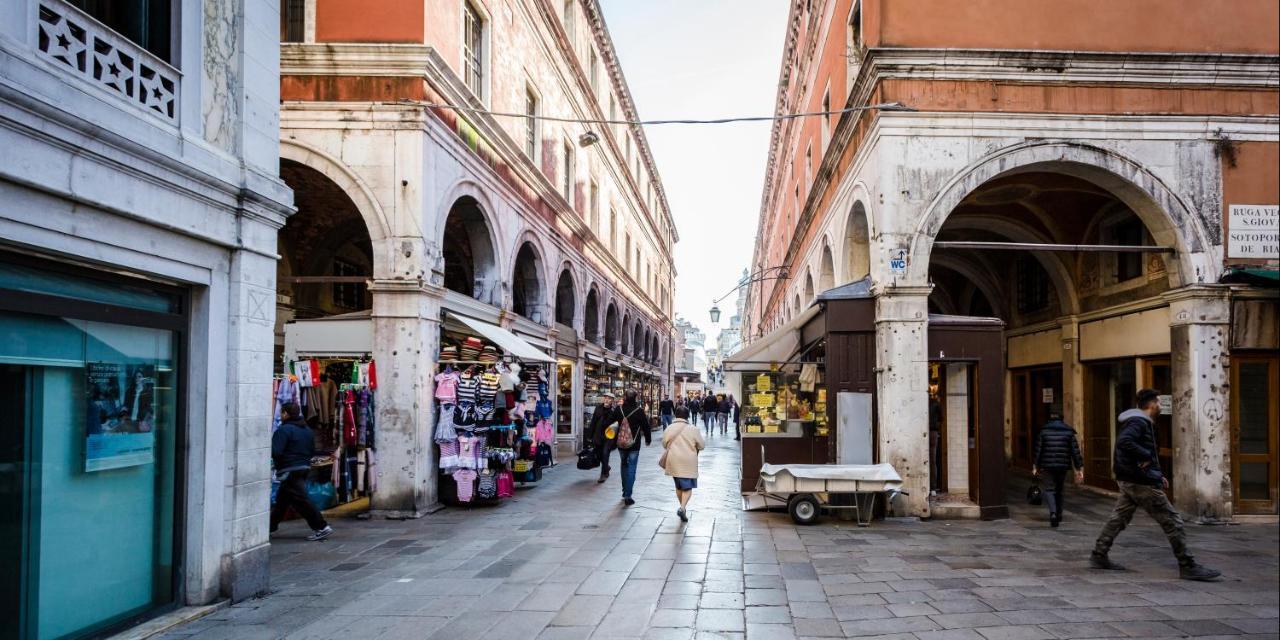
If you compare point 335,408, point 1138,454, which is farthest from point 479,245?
point 1138,454

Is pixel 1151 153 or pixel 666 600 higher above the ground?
pixel 1151 153

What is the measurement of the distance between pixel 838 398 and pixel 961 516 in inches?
85.7

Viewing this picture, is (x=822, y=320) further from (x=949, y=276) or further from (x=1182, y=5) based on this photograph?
(x=949, y=276)

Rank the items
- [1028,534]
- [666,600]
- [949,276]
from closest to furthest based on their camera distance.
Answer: [666,600] → [1028,534] → [949,276]

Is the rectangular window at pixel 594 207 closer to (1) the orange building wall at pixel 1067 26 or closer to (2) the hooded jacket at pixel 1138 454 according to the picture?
(1) the orange building wall at pixel 1067 26

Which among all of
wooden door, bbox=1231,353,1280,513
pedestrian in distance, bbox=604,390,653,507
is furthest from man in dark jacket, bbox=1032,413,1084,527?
pedestrian in distance, bbox=604,390,653,507

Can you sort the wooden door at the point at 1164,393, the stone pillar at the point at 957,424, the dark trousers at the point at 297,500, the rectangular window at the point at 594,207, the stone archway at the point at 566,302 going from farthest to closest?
the rectangular window at the point at 594,207
the stone archway at the point at 566,302
the wooden door at the point at 1164,393
the stone pillar at the point at 957,424
the dark trousers at the point at 297,500

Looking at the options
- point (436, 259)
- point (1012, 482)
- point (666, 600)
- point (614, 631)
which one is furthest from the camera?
point (1012, 482)

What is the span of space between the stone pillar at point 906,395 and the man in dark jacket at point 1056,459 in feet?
4.81

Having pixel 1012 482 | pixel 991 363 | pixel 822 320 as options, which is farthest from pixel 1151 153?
pixel 1012 482

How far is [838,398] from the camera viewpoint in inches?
421

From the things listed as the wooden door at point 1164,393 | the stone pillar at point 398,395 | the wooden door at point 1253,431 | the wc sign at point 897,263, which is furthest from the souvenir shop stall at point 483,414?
the wooden door at point 1253,431

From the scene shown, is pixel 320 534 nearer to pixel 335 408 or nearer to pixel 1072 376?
pixel 335 408

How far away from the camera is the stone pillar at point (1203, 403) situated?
1021cm
